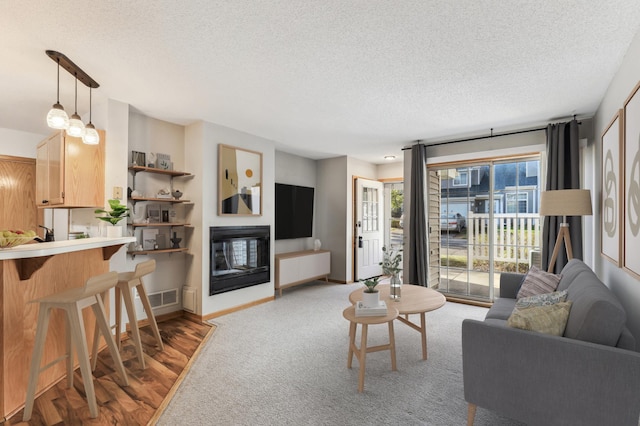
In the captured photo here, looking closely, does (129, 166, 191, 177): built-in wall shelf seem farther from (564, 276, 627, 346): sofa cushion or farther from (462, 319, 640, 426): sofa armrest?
(564, 276, 627, 346): sofa cushion

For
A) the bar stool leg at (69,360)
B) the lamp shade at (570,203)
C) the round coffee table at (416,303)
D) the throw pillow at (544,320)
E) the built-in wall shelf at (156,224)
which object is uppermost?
the lamp shade at (570,203)

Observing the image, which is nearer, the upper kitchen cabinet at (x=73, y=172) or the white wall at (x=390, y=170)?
the upper kitchen cabinet at (x=73, y=172)

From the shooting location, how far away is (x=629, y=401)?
4.54ft

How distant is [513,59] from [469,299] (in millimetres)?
3488

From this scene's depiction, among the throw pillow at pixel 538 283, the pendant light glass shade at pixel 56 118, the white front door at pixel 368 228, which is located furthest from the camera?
the white front door at pixel 368 228

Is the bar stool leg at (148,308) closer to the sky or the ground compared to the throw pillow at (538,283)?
closer to the ground

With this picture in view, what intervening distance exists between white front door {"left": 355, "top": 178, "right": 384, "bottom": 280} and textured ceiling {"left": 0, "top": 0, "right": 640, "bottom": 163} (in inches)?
102

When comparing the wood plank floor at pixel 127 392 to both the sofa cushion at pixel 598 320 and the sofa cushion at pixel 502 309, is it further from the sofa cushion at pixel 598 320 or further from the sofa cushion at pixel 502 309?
the sofa cushion at pixel 502 309

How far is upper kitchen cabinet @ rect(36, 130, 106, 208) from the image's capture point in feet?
9.55

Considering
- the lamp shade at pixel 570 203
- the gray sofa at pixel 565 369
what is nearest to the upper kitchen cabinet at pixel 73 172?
the gray sofa at pixel 565 369

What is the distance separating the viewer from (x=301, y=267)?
5.35 meters

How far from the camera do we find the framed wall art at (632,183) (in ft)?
6.20

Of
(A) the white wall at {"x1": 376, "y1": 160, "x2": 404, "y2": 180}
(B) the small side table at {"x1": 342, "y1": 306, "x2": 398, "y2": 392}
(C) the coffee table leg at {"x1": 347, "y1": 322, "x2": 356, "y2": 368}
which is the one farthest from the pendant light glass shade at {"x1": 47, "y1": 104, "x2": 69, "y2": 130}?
(A) the white wall at {"x1": 376, "y1": 160, "x2": 404, "y2": 180}

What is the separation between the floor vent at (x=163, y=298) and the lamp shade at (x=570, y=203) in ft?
14.3
